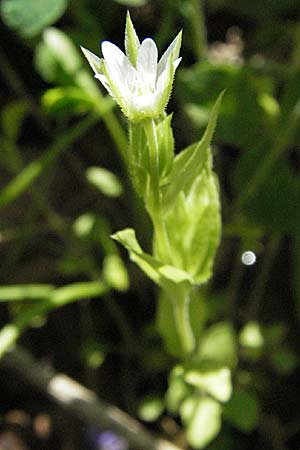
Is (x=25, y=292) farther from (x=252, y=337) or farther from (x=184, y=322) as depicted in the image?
(x=252, y=337)

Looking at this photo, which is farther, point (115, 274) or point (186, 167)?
point (115, 274)

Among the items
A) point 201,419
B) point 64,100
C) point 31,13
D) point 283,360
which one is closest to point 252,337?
point 283,360

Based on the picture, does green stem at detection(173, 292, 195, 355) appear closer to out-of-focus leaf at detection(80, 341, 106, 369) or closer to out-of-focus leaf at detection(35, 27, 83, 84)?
out-of-focus leaf at detection(80, 341, 106, 369)

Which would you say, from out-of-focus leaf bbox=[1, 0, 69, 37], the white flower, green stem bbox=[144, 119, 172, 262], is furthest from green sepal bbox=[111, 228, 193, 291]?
out-of-focus leaf bbox=[1, 0, 69, 37]

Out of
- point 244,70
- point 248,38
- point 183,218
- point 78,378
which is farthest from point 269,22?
point 78,378

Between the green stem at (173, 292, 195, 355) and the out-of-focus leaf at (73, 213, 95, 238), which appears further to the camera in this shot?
the out-of-focus leaf at (73, 213, 95, 238)

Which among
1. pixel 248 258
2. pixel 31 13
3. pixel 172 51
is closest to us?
pixel 172 51

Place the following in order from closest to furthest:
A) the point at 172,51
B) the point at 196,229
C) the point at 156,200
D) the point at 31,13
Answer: the point at 172,51 < the point at 156,200 < the point at 196,229 < the point at 31,13

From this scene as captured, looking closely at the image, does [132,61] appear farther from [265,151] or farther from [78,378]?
[78,378]

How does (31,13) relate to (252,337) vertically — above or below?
above
